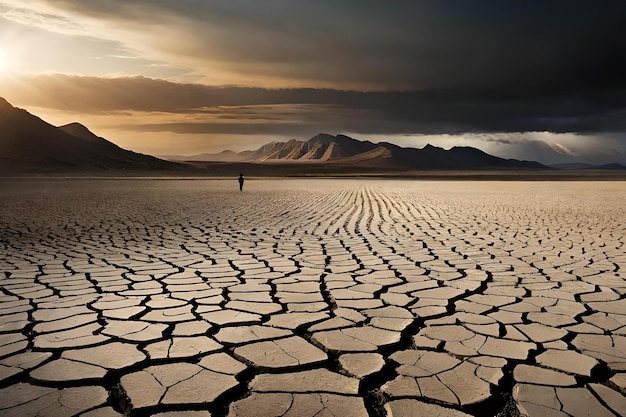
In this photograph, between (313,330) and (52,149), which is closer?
(313,330)

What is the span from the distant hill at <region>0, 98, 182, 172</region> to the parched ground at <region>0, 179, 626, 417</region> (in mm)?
81821

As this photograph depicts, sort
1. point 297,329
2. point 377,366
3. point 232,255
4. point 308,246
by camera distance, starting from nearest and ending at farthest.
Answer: point 377,366 → point 297,329 → point 232,255 → point 308,246

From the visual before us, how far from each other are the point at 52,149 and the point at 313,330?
10578 cm

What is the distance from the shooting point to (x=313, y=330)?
8.90 ft

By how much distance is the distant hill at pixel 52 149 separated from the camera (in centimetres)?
8544

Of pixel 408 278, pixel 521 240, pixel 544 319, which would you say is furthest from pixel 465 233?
pixel 544 319

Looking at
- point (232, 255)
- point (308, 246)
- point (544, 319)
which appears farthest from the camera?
point (308, 246)

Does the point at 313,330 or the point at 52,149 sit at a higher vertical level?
the point at 52,149

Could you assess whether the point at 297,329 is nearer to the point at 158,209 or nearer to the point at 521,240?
the point at 521,240

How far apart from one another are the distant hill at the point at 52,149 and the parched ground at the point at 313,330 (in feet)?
268

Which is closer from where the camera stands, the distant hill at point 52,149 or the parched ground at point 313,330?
A: the parched ground at point 313,330

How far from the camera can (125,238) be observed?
21.6 ft

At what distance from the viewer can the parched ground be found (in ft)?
Result: 6.37

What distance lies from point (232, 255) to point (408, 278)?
199 cm
